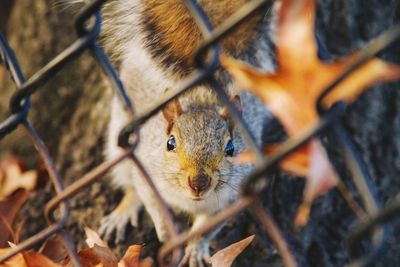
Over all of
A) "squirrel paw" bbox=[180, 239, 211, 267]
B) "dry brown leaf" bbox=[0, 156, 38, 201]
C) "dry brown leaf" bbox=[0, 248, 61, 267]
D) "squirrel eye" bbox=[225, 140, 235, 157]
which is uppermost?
"dry brown leaf" bbox=[0, 156, 38, 201]

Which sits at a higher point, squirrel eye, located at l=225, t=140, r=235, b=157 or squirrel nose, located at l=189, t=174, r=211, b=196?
squirrel eye, located at l=225, t=140, r=235, b=157

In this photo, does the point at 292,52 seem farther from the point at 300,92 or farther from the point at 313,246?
the point at 313,246

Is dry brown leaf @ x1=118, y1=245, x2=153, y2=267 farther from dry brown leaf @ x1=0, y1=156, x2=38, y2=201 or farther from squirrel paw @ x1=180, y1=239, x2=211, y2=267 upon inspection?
squirrel paw @ x1=180, y1=239, x2=211, y2=267

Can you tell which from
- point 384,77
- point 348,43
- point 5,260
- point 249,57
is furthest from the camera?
point 348,43

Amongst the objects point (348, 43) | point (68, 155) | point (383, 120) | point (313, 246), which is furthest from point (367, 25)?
point (68, 155)

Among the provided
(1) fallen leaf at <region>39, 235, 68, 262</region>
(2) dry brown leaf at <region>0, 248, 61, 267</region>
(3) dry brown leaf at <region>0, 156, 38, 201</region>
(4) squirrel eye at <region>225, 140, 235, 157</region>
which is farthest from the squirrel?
(2) dry brown leaf at <region>0, 248, 61, 267</region>

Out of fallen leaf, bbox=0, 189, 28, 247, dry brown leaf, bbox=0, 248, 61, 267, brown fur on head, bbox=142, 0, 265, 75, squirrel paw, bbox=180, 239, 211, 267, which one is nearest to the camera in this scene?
dry brown leaf, bbox=0, 248, 61, 267

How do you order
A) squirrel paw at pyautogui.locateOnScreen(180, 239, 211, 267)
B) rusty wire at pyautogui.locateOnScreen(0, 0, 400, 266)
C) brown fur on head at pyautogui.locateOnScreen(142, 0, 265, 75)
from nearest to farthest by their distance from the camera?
rusty wire at pyautogui.locateOnScreen(0, 0, 400, 266) → brown fur on head at pyautogui.locateOnScreen(142, 0, 265, 75) → squirrel paw at pyautogui.locateOnScreen(180, 239, 211, 267)
